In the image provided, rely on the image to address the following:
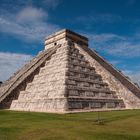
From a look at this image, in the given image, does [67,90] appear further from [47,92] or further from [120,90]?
[120,90]

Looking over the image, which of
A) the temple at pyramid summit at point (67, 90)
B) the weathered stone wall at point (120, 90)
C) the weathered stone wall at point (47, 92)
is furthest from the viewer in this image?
the weathered stone wall at point (120, 90)

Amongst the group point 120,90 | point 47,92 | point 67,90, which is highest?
point 120,90

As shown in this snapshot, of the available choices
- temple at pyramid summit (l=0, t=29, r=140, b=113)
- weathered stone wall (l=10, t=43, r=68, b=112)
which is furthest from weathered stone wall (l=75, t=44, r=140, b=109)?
weathered stone wall (l=10, t=43, r=68, b=112)

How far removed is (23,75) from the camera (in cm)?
2753

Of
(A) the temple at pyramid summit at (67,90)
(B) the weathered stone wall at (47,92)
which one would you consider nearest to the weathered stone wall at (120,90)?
(A) the temple at pyramid summit at (67,90)

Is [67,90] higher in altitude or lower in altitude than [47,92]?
higher

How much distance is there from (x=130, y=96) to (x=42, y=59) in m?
12.2

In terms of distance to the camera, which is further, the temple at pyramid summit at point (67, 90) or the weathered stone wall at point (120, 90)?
the weathered stone wall at point (120, 90)

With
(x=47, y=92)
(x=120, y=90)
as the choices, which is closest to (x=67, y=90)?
(x=47, y=92)

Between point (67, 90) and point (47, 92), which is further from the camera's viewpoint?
point (47, 92)

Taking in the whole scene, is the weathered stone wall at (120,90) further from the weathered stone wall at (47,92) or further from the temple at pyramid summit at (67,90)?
the weathered stone wall at (47,92)

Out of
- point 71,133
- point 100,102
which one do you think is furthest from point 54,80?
point 71,133

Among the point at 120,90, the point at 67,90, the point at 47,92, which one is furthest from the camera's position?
the point at 120,90

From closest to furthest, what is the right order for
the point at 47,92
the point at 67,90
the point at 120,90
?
1. the point at 67,90
2. the point at 47,92
3. the point at 120,90
